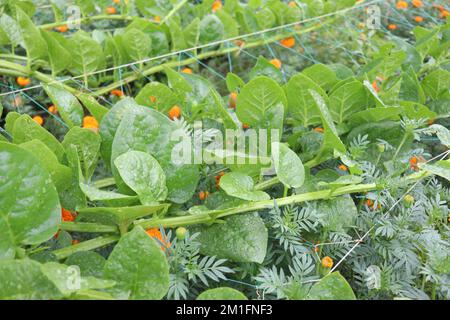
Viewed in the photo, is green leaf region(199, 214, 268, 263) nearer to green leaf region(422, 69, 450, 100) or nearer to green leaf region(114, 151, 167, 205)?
green leaf region(114, 151, 167, 205)

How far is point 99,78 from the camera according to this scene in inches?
62.4

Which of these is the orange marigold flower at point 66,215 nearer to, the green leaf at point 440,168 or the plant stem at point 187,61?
the plant stem at point 187,61

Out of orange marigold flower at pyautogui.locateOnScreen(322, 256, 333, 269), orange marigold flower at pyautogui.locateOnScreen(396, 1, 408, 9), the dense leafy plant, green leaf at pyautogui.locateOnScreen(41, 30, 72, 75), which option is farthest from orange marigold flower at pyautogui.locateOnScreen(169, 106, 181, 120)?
orange marigold flower at pyautogui.locateOnScreen(396, 1, 408, 9)

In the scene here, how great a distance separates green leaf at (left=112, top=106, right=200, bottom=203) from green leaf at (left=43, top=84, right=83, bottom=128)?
0.63 feet

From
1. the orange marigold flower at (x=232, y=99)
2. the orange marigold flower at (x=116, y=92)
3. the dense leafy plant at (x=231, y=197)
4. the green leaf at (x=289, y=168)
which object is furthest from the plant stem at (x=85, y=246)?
the orange marigold flower at (x=116, y=92)

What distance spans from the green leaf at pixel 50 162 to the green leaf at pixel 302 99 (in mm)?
495

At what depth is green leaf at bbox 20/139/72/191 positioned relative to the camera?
86cm

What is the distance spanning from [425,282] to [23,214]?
0.70 metres

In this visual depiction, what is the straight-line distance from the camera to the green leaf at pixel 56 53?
55.8 inches

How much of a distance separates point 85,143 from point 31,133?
0.32 ft

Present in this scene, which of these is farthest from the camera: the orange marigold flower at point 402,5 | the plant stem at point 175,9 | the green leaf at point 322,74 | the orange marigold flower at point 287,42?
the orange marigold flower at point 402,5

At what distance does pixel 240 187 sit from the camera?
96cm

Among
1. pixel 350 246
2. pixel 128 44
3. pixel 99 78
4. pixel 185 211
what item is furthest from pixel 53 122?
pixel 350 246

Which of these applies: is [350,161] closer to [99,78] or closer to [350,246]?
[350,246]
